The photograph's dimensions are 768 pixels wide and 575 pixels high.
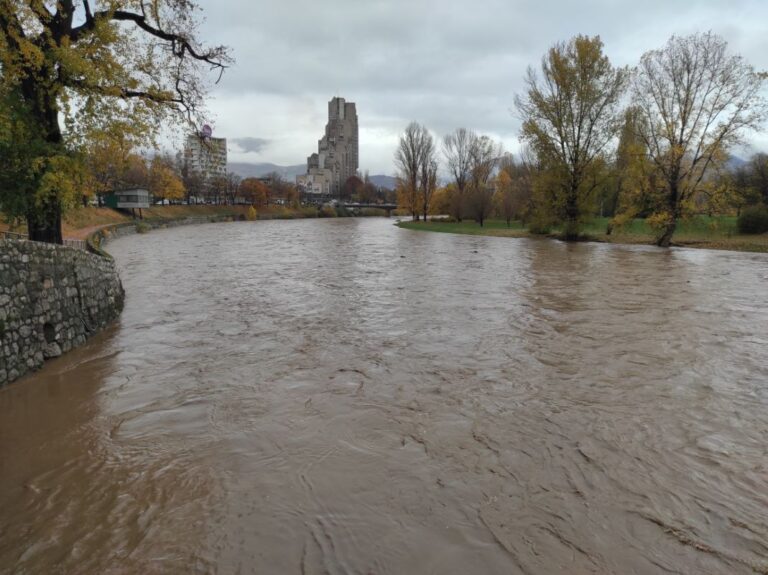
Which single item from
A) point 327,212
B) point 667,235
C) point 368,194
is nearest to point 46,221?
point 667,235

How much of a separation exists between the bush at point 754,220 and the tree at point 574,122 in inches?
371

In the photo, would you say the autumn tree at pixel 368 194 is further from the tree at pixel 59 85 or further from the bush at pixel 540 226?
the tree at pixel 59 85

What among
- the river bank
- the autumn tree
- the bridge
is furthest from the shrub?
the autumn tree

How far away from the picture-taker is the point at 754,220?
97.3ft

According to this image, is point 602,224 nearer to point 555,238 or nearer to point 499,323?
point 555,238

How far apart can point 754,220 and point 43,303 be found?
37467 mm

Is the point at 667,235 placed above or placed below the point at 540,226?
below

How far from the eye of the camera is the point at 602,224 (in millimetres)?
44906

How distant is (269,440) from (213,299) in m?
9.80

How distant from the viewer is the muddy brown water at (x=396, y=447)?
3.76m

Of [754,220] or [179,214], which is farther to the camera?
[179,214]

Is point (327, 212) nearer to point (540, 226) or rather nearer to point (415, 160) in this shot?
point (415, 160)

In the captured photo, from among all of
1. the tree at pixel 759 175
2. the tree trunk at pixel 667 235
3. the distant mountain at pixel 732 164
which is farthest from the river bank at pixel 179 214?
the tree at pixel 759 175

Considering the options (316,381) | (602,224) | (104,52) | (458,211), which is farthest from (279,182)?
(316,381)
